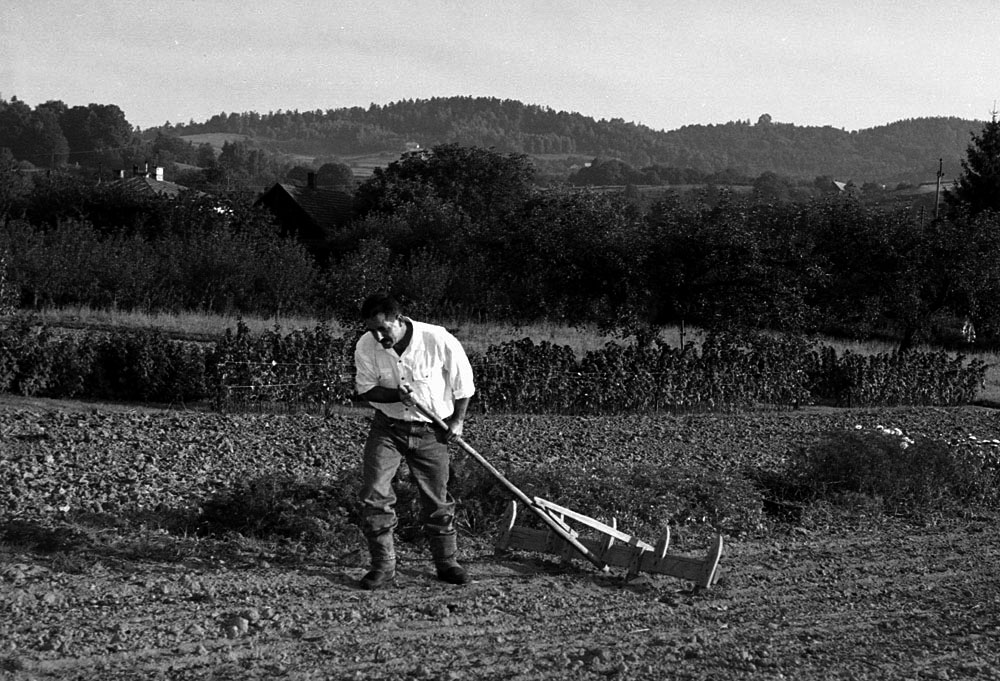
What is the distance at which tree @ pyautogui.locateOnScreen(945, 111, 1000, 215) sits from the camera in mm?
47969

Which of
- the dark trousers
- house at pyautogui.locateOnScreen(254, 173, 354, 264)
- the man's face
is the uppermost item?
house at pyautogui.locateOnScreen(254, 173, 354, 264)

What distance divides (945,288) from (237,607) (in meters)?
20.2

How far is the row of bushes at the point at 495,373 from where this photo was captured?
1463cm

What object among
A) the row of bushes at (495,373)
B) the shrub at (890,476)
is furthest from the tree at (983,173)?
the shrub at (890,476)

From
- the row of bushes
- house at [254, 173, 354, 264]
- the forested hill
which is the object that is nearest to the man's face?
the row of bushes

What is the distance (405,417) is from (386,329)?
0.56 metres

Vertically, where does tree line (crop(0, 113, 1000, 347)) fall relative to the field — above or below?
above

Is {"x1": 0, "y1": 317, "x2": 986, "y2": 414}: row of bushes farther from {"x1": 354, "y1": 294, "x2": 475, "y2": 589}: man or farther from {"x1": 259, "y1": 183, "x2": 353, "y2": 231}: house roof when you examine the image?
{"x1": 259, "y1": 183, "x2": 353, "y2": 231}: house roof

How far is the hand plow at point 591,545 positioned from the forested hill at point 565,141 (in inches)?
6230

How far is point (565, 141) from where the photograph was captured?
17738cm

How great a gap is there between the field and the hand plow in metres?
0.13

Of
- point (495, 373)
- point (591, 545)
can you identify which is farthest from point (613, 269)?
point (591, 545)

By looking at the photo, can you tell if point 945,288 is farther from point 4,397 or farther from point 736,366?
point 4,397

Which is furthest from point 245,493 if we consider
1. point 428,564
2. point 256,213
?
point 256,213
